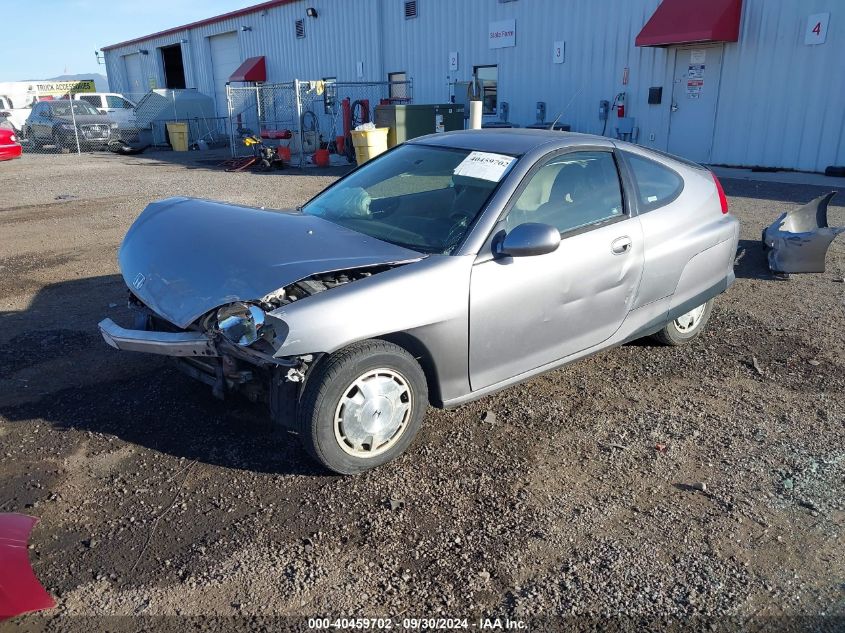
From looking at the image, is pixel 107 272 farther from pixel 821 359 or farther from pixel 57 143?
pixel 57 143

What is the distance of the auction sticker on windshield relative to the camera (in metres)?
3.79

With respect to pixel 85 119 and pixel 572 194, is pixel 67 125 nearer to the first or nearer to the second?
pixel 85 119

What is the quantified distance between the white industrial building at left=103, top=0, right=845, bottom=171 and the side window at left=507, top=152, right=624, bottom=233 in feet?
38.6

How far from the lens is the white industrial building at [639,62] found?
13.4m

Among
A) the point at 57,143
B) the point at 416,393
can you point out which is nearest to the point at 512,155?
the point at 416,393

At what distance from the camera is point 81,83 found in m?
37.3

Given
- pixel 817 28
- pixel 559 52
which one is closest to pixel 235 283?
pixel 817 28

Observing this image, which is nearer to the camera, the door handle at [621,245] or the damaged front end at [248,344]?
the damaged front end at [248,344]

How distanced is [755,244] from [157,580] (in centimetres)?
784

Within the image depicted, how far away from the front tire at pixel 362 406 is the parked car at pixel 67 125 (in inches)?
899

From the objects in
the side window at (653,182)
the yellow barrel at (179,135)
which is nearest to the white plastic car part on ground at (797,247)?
the side window at (653,182)

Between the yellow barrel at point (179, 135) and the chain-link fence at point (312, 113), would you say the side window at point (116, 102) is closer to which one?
the yellow barrel at point (179, 135)

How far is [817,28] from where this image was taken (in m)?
12.9

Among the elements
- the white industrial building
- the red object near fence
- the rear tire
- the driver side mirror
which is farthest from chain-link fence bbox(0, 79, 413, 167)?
the red object near fence
